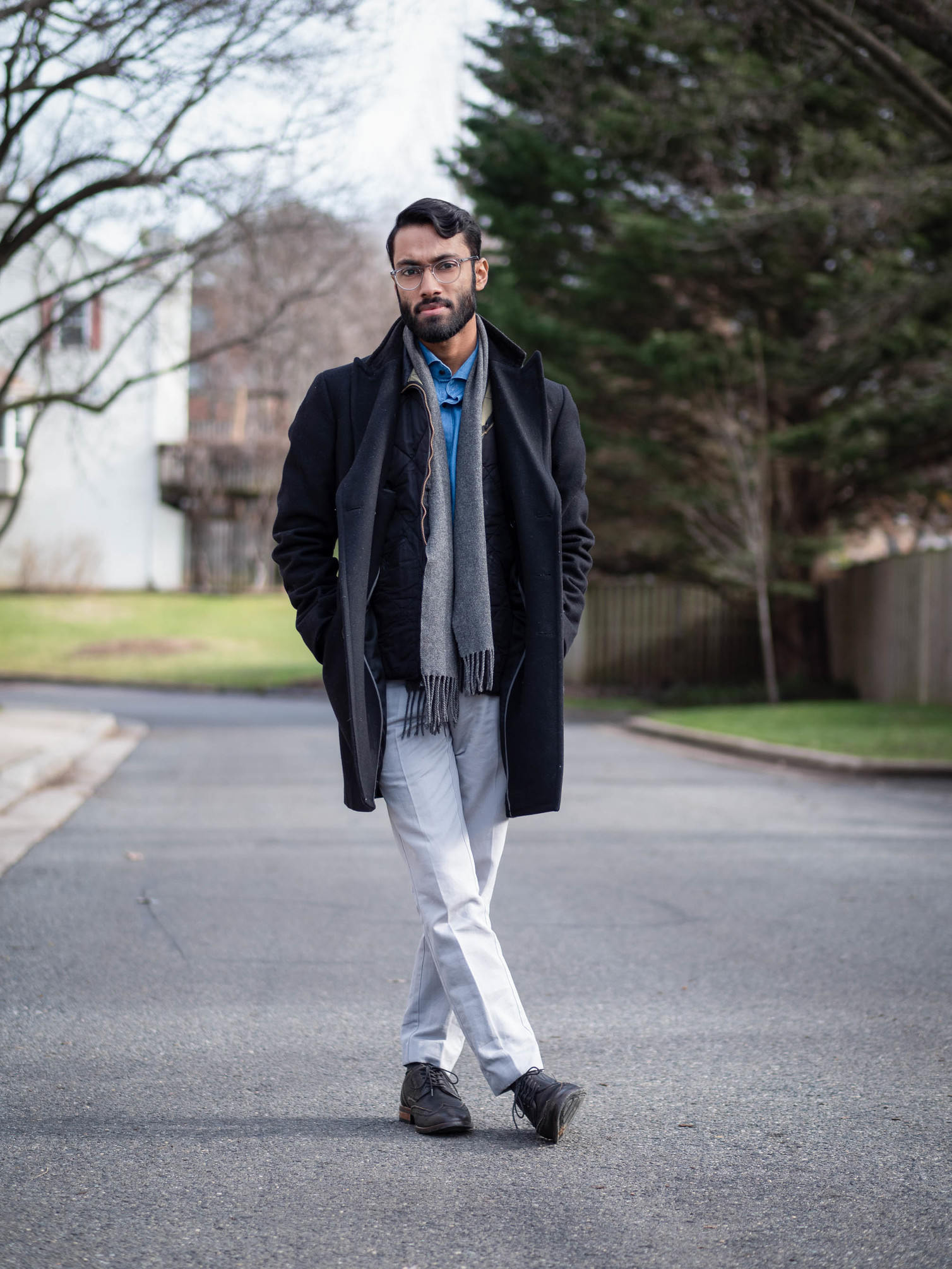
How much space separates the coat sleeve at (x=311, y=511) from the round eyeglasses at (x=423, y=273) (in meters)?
0.32

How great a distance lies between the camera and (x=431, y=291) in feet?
11.6

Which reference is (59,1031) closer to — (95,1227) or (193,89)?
(95,1227)

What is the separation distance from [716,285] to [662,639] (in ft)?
23.5

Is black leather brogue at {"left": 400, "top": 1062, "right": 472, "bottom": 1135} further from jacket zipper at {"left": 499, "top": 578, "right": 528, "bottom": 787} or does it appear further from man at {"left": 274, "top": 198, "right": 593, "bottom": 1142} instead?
jacket zipper at {"left": 499, "top": 578, "right": 528, "bottom": 787}

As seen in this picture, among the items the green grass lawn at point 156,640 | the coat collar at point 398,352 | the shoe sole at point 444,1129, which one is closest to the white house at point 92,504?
the green grass lawn at point 156,640

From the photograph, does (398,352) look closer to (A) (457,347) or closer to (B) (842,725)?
(A) (457,347)

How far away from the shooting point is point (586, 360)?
22062 millimetres

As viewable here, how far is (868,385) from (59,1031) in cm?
1805

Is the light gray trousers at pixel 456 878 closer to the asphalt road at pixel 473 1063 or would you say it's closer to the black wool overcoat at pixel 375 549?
the black wool overcoat at pixel 375 549

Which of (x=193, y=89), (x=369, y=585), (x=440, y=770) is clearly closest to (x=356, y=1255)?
(x=440, y=770)

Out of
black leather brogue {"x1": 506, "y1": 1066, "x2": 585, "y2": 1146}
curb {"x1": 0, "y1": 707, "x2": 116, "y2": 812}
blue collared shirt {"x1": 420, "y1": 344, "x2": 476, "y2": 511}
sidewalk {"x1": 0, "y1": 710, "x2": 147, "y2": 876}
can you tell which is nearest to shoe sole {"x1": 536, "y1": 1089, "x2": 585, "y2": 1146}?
black leather brogue {"x1": 506, "y1": 1066, "x2": 585, "y2": 1146}

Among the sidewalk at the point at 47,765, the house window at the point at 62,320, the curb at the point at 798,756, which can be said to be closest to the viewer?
the sidewalk at the point at 47,765

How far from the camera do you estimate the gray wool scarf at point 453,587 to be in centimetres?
345

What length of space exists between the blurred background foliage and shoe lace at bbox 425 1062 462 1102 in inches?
467
